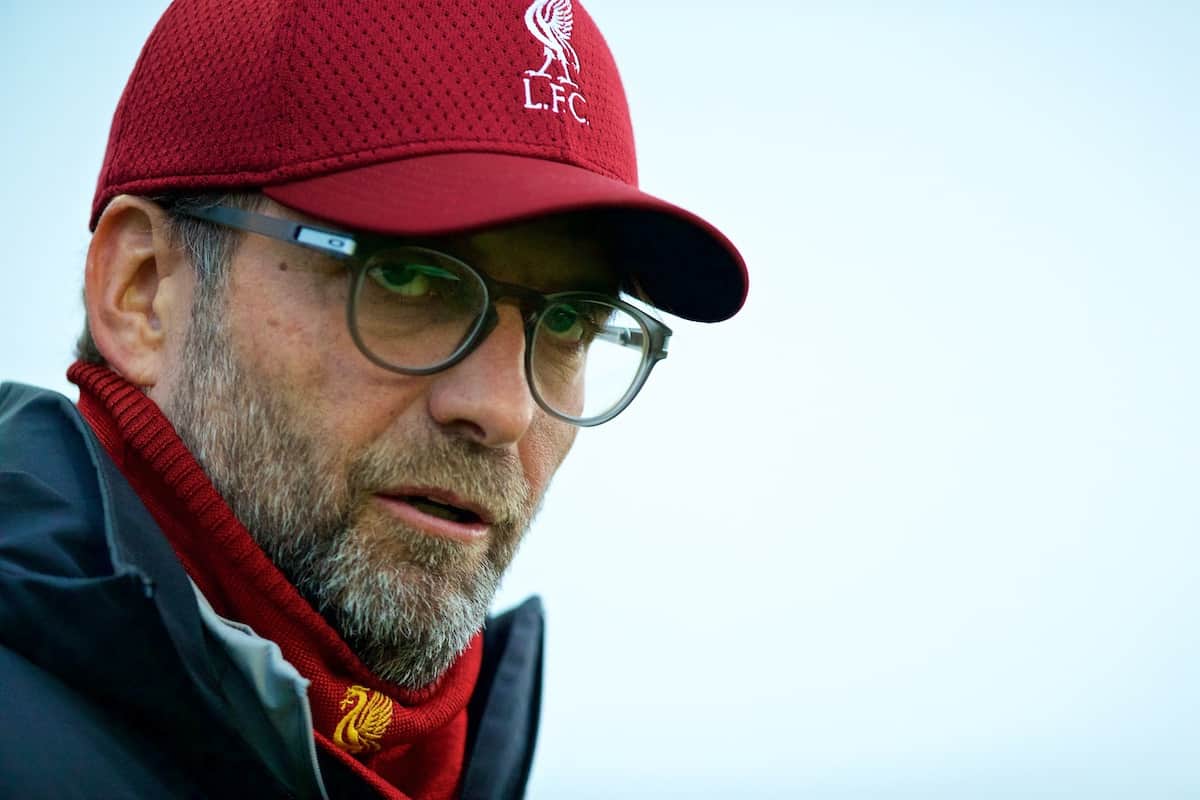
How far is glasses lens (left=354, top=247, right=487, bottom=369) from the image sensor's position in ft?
5.88

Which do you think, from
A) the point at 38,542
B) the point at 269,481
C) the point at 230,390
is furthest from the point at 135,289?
the point at 38,542

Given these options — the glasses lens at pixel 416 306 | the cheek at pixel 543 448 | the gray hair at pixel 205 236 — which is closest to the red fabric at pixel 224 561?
the gray hair at pixel 205 236

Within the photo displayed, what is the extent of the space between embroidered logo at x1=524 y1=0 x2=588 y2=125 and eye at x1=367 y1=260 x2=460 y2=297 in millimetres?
310

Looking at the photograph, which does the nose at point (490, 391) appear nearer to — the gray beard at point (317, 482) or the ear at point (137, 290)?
the gray beard at point (317, 482)

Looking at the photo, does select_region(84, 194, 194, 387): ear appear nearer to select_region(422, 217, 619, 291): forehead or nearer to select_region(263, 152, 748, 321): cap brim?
select_region(263, 152, 748, 321): cap brim

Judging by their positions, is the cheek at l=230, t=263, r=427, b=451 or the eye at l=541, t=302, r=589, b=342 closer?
the cheek at l=230, t=263, r=427, b=451

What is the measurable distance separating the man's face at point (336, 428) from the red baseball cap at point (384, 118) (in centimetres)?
12

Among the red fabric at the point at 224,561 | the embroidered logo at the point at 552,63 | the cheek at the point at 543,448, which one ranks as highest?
the embroidered logo at the point at 552,63

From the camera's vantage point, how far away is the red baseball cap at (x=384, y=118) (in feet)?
5.71

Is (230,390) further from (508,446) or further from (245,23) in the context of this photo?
(245,23)

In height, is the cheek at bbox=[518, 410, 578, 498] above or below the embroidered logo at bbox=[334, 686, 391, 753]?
above

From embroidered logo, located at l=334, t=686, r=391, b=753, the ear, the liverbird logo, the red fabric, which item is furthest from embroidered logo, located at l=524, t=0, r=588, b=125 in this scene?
embroidered logo, located at l=334, t=686, r=391, b=753

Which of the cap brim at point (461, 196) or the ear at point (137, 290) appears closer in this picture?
the cap brim at point (461, 196)

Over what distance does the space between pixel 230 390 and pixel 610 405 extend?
2.26 ft
